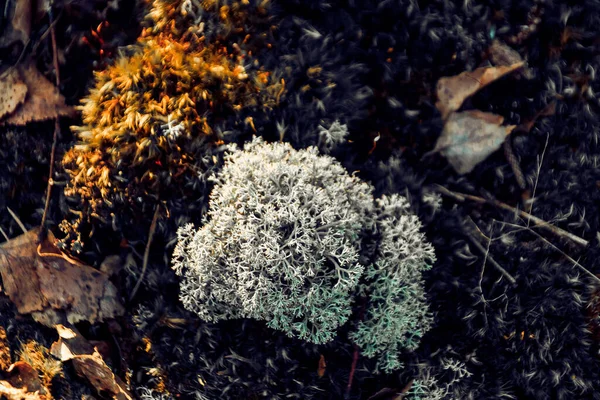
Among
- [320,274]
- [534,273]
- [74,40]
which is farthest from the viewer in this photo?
[74,40]

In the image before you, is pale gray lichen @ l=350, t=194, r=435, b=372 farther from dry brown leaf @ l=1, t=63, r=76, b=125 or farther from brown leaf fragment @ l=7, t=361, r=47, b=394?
brown leaf fragment @ l=7, t=361, r=47, b=394

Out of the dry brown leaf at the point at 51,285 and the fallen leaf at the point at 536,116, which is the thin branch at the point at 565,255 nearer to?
the fallen leaf at the point at 536,116

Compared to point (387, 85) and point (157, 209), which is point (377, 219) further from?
point (157, 209)

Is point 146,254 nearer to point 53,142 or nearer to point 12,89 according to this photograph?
point 53,142

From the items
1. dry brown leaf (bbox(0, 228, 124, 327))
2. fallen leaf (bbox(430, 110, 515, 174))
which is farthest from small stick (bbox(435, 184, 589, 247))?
dry brown leaf (bbox(0, 228, 124, 327))

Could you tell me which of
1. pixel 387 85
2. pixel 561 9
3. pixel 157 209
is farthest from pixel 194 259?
pixel 561 9

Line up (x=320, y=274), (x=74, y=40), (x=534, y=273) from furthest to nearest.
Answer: (x=74, y=40), (x=534, y=273), (x=320, y=274)
